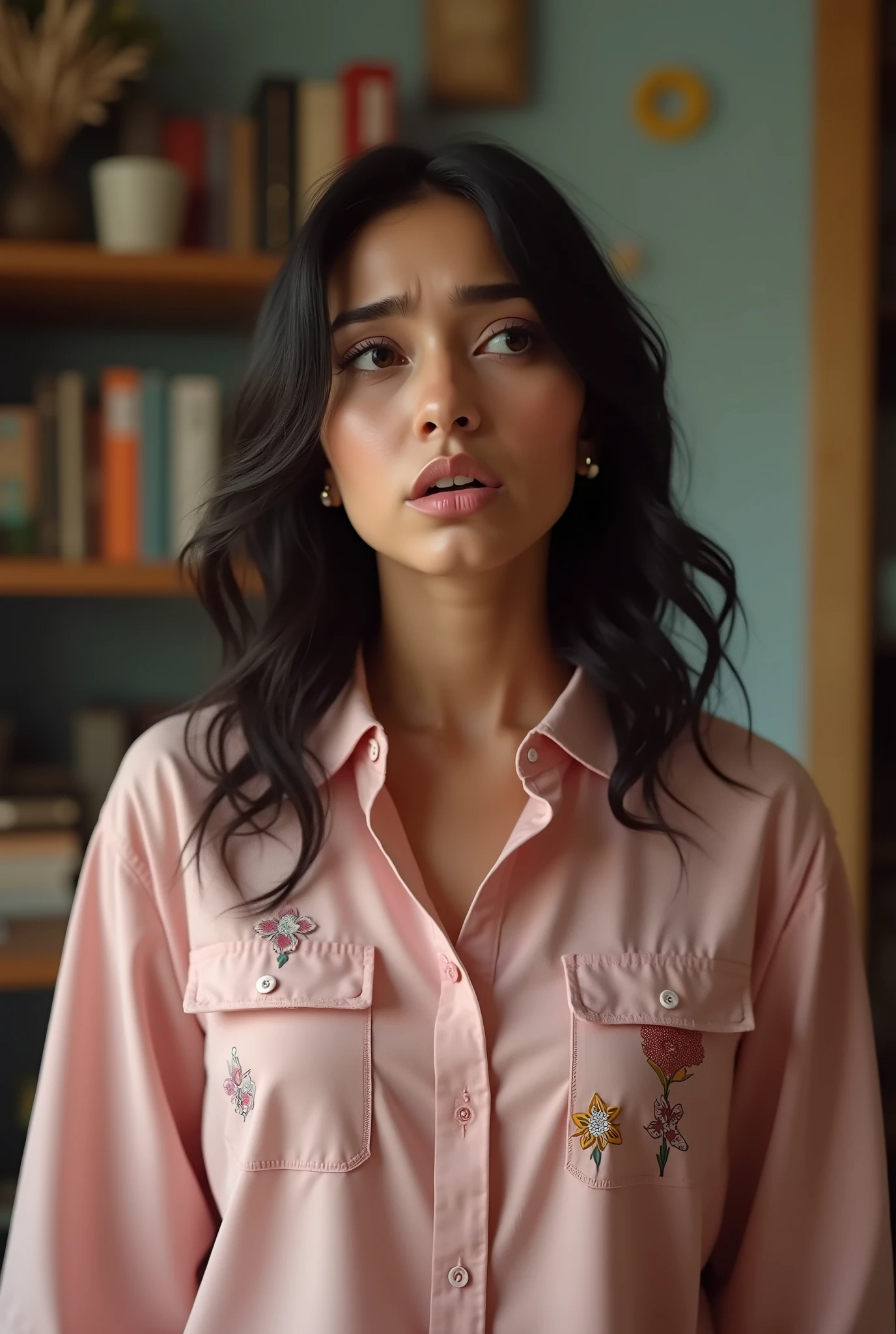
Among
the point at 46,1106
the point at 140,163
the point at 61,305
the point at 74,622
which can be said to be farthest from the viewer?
the point at 74,622

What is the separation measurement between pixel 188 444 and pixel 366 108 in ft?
1.90

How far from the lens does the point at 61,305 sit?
81.4 inches

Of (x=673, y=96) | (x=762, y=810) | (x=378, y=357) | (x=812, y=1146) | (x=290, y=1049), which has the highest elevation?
(x=673, y=96)

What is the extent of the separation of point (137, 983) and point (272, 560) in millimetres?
373

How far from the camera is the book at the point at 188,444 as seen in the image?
2006mm

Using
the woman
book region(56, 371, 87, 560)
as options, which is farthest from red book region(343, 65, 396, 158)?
the woman

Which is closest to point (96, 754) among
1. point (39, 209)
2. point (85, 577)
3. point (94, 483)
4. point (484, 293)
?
point (85, 577)

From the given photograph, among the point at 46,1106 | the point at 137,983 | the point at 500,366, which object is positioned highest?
the point at 500,366

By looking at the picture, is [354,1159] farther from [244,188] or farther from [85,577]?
[244,188]

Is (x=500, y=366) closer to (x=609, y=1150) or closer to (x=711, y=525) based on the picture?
(x=609, y=1150)

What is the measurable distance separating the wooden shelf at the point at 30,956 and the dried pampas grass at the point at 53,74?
111 centimetres

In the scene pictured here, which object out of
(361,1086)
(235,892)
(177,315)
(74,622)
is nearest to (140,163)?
(177,315)

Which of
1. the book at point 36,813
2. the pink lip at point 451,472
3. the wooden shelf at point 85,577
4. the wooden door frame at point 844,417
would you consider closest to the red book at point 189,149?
the wooden shelf at point 85,577

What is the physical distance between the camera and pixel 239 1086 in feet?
3.30
